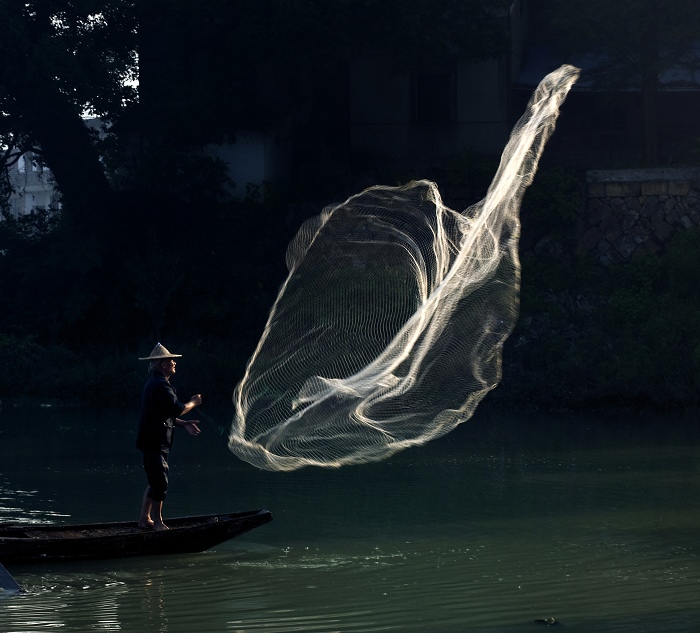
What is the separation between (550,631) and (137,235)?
19222 millimetres

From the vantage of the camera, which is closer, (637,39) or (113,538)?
(113,538)

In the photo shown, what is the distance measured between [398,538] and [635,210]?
15.1m

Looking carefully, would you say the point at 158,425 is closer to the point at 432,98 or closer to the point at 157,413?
the point at 157,413

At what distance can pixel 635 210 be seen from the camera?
960 inches

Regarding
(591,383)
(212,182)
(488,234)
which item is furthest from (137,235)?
(488,234)

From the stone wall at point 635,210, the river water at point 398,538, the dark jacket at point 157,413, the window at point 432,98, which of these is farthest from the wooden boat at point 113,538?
the window at point 432,98

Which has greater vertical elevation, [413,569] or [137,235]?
[137,235]

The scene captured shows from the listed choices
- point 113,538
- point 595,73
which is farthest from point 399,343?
point 595,73

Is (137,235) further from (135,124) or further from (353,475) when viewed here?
(353,475)

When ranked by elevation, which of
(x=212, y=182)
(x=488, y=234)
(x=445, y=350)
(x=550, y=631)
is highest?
(x=212, y=182)

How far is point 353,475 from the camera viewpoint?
48.2ft

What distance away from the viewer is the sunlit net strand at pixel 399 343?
10.8 m

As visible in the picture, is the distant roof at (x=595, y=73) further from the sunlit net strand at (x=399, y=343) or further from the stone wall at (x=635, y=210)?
the sunlit net strand at (x=399, y=343)

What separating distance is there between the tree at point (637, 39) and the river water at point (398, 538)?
9.48 metres
